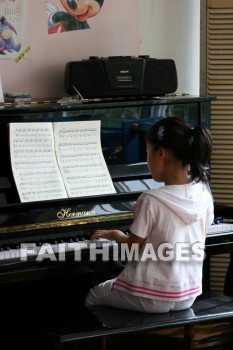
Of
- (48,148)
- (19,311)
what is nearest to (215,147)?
(48,148)

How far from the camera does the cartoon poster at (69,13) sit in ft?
11.7

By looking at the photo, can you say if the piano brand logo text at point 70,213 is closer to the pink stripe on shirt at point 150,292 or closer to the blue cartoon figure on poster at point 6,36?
the pink stripe on shirt at point 150,292

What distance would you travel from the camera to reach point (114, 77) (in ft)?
11.0

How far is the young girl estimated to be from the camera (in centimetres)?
262

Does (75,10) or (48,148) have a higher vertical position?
(75,10)

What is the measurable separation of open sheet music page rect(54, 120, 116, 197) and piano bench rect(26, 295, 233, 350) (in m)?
0.51

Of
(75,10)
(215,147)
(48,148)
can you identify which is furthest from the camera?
(215,147)

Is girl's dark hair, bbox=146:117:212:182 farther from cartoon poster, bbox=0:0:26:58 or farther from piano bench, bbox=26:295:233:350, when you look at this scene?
cartoon poster, bbox=0:0:26:58

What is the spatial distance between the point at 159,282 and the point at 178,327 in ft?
0.57

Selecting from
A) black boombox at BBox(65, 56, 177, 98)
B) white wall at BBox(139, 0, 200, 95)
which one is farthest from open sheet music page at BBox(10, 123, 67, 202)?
white wall at BBox(139, 0, 200, 95)

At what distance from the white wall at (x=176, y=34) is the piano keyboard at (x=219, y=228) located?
3.32 ft

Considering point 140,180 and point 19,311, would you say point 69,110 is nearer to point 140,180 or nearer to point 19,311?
point 140,180

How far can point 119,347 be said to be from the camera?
2.61m

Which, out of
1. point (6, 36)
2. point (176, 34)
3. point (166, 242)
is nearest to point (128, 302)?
point (166, 242)
